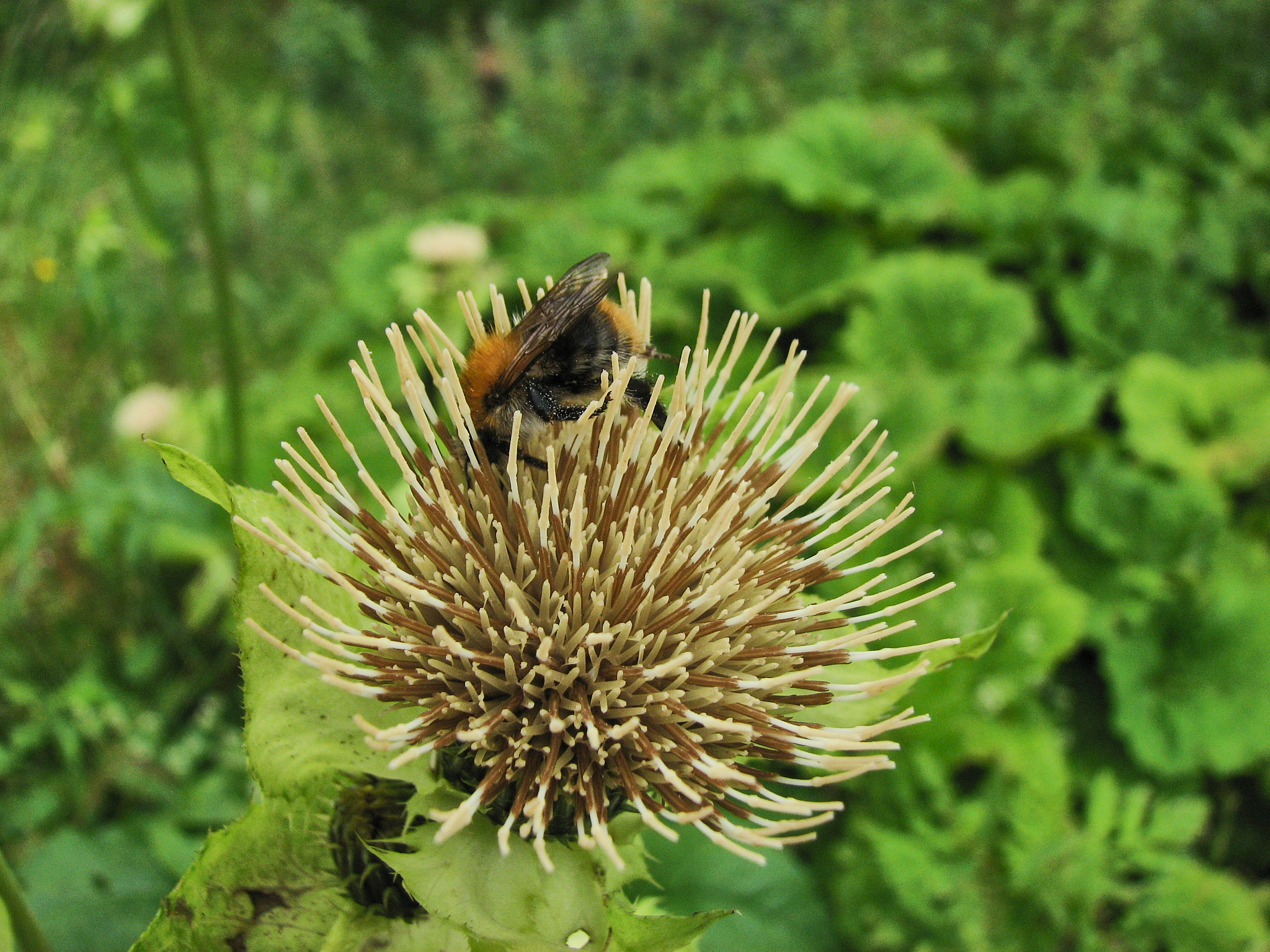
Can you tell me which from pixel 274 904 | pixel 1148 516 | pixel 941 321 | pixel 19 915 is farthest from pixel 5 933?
pixel 941 321

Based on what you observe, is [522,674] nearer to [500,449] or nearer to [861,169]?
[500,449]

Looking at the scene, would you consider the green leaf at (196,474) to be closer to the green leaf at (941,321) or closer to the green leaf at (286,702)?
the green leaf at (286,702)

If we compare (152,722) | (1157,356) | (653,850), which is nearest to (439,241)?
(152,722)

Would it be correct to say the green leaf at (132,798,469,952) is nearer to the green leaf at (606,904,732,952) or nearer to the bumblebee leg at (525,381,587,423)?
the green leaf at (606,904,732,952)

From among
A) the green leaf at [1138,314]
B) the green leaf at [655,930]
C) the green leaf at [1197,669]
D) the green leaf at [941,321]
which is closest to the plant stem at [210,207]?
the green leaf at [655,930]

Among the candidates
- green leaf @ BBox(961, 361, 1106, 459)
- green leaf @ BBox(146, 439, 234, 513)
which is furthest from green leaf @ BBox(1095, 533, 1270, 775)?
green leaf @ BBox(146, 439, 234, 513)

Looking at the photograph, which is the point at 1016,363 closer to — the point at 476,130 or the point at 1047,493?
the point at 1047,493
